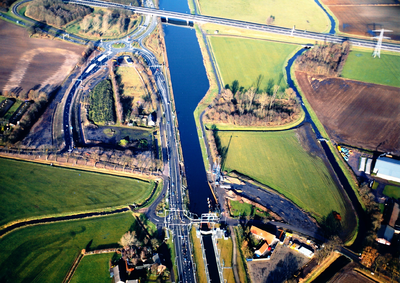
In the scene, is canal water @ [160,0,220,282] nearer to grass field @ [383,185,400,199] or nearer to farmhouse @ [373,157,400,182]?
grass field @ [383,185,400,199]

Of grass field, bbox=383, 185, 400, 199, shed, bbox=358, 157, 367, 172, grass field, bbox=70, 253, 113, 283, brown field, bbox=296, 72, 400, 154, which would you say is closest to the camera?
grass field, bbox=70, 253, 113, 283

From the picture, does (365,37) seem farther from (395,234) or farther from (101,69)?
(101,69)

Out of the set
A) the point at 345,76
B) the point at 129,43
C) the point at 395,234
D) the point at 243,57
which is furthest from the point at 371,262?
the point at 129,43

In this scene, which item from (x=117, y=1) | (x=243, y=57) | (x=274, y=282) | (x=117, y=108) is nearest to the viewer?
(x=274, y=282)

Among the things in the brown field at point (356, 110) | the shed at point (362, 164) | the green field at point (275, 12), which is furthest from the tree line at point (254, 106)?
the green field at point (275, 12)

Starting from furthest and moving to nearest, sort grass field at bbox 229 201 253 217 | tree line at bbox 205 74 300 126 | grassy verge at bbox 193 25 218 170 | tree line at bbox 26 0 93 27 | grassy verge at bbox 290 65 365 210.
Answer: tree line at bbox 26 0 93 27 → tree line at bbox 205 74 300 126 → grassy verge at bbox 193 25 218 170 → grassy verge at bbox 290 65 365 210 → grass field at bbox 229 201 253 217

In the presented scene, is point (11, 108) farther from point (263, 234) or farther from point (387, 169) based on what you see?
point (387, 169)

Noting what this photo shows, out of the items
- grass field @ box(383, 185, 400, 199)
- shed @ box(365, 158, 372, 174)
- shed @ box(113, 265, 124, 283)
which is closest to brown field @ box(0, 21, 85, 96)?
shed @ box(113, 265, 124, 283)
